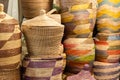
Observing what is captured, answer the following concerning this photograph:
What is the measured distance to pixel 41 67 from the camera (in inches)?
65.3

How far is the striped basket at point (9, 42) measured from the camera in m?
1.53

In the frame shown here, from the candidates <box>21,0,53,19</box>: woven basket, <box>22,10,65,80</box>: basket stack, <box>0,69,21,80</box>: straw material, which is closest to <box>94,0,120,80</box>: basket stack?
<box>21,0,53,19</box>: woven basket

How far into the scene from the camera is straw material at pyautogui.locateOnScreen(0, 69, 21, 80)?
1.61 m

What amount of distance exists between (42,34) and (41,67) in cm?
23

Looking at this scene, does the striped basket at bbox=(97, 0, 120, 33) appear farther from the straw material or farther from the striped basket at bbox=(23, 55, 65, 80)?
the straw material

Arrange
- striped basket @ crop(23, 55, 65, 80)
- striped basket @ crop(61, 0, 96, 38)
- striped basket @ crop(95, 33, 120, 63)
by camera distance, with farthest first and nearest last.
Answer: striped basket @ crop(95, 33, 120, 63) → striped basket @ crop(61, 0, 96, 38) → striped basket @ crop(23, 55, 65, 80)

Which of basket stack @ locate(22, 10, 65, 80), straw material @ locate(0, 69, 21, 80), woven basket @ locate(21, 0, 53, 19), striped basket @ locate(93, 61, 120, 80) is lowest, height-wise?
striped basket @ locate(93, 61, 120, 80)

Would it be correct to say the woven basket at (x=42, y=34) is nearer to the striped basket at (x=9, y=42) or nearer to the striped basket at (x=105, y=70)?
the striped basket at (x=9, y=42)

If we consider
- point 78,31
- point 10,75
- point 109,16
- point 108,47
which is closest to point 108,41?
point 108,47

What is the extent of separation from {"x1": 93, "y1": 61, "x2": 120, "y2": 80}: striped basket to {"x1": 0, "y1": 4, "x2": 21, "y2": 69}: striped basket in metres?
0.90

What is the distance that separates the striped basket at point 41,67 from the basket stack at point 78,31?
38cm

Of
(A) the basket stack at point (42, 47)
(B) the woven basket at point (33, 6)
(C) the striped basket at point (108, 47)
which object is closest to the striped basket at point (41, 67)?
(A) the basket stack at point (42, 47)

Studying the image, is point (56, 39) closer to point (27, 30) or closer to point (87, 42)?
point (27, 30)

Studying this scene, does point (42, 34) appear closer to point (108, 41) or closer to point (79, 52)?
point (79, 52)
